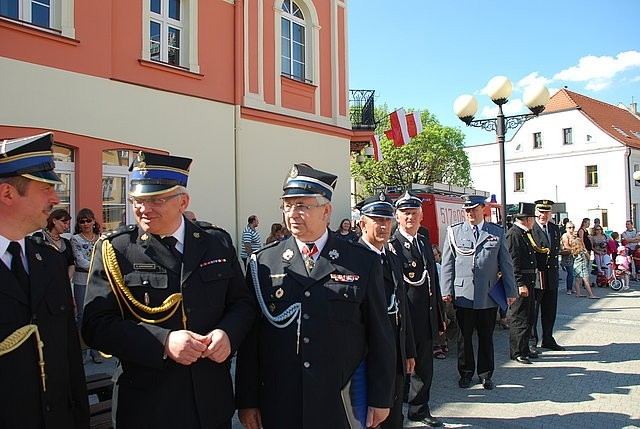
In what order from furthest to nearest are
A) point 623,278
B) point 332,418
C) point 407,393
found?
point 623,278 → point 407,393 → point 332,418

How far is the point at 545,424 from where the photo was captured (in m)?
4.59

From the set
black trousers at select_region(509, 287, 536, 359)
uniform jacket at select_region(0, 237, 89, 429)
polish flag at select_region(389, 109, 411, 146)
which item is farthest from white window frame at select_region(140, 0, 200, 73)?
uniform jacket at select_region(0, 237, 89, 429)

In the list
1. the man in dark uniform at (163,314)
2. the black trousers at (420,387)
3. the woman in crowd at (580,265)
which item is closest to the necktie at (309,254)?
the man in dark uniform at (163,314)

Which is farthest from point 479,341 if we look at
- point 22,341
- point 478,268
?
point 22,341

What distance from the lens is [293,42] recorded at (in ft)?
42.2

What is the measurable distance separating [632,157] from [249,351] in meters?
41.3

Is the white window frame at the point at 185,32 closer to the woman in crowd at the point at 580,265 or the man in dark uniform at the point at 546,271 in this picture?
the man in dark uniform at the point at 546,271

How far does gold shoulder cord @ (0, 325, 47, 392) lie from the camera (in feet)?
6.72

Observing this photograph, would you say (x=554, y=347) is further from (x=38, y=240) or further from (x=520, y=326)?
(x=38, y=240)

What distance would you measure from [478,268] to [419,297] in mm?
1241

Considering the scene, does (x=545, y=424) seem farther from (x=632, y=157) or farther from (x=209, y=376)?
(x=632, y=157)

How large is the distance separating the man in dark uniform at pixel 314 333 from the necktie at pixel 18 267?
1.05m

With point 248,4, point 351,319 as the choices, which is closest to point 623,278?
point 248,4

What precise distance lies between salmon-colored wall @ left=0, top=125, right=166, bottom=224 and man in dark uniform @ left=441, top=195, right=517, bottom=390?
618 centimetres
